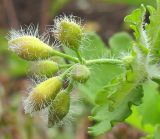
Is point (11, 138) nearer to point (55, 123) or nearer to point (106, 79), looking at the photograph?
point (106, 79)

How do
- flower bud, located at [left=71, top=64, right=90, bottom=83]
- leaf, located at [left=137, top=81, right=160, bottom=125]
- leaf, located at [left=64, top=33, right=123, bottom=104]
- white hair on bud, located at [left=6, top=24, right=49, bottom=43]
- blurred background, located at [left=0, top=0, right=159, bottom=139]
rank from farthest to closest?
1. blurred background, located at [left=0, top=0, right=159, bottom=139]
2. leaf, located at [left=137, top=81, right=160, bottom=125]
3. leaf, located at [left=64, top=33, right=123, bottom=104]
4. white hair on bud, located at [left=6, top=24, right=49, bottom=43]
5. flower bud, located at [left=71, top=64, right=90, bottom=83]

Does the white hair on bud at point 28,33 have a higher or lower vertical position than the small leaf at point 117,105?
higher

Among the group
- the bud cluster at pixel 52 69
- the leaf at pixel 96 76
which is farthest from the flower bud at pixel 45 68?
the leaf at pixel 96 76

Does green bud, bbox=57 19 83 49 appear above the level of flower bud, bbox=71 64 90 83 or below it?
above

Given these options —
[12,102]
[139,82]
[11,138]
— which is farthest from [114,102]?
[12,102]

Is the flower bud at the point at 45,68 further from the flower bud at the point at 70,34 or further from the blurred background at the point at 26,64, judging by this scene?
the blurred background at the point at 26,64

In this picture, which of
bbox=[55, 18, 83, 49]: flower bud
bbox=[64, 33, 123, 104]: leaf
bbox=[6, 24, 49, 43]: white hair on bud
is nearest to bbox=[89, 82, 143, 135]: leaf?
bbox=[55, 18, 83, 49]: flower bud

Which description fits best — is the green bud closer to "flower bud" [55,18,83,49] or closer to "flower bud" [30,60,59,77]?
"flower bud" [55,18,83,49]
